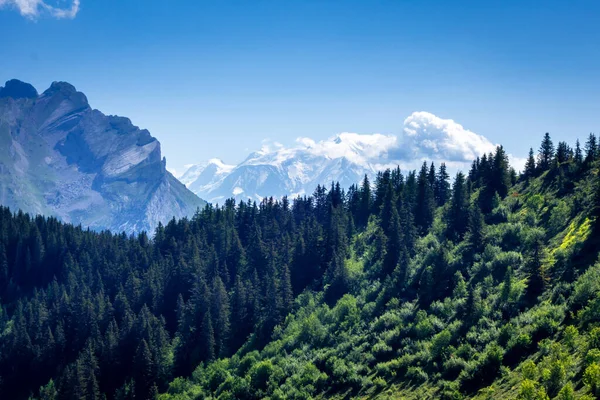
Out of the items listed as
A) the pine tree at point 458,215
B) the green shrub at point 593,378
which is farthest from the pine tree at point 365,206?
the green shrub at point 593,378

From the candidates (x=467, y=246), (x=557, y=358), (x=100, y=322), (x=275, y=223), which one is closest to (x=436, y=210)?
(x=467, y=246)

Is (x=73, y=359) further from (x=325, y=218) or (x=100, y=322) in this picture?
(x=325, y=218)

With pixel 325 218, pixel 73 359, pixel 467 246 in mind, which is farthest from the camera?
pixel 325 218

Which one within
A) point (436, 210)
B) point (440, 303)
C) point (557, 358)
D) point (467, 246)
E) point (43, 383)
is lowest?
point (43, 383)

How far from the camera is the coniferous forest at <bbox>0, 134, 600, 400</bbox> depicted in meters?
63.3

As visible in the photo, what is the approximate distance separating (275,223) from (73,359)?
6901 centimetres

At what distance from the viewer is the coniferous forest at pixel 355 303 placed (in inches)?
2494

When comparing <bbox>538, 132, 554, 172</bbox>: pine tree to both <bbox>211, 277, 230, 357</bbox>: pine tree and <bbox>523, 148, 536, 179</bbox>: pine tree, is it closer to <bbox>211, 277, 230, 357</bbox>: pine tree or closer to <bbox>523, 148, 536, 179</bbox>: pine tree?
<bbox>523, 148, 536, 179</bbox>: pine tree

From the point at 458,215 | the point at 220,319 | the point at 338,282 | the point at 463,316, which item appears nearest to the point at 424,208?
the point at 458,215

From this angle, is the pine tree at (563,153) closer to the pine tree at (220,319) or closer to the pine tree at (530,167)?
the pine tree at (530,167)

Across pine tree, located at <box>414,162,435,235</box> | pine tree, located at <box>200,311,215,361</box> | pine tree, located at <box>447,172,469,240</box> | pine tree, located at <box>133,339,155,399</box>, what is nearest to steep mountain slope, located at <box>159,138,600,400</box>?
pine tree, located at <box>447,172,469,240</box>

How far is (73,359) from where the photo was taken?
116 meters

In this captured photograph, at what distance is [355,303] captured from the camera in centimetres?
9769

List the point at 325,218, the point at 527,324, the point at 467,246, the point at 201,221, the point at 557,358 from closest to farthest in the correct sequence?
the point at 557,358 → the point at 527,324 → the point at 467,246 → the point at 325,218 → the point at 201,221
